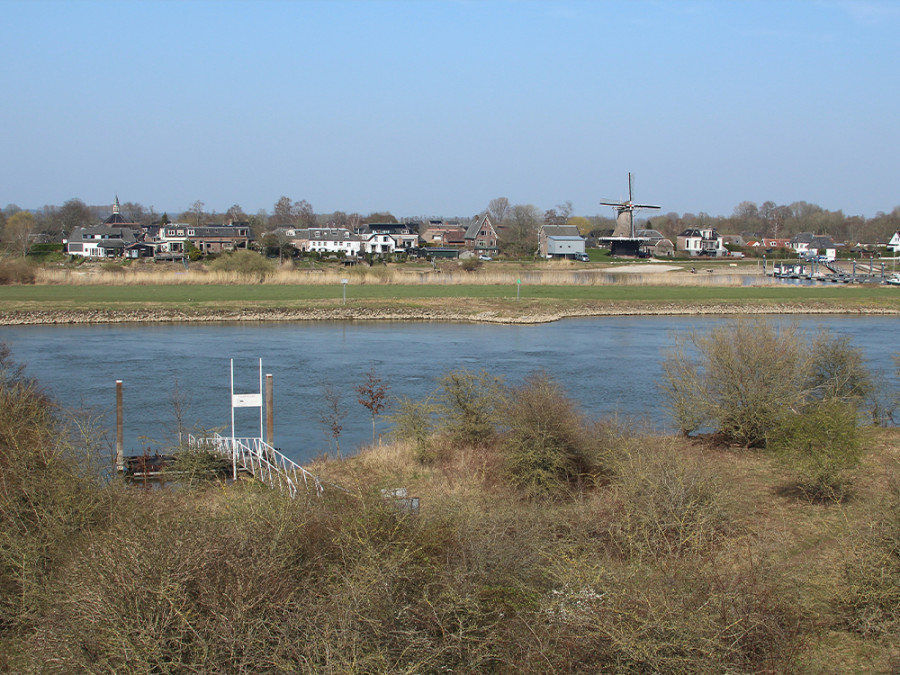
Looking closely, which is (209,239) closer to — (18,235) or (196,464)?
(18,235)

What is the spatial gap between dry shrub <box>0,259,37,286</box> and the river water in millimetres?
23214

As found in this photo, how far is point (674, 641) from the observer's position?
595 cm

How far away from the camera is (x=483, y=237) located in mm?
116375

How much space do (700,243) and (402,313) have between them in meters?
85.1

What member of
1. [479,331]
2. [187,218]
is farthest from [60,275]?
[187,218]

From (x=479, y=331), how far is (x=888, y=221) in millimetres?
122282

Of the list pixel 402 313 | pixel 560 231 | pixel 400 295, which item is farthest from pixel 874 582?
pixel 560 231

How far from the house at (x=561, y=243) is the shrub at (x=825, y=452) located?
293ft

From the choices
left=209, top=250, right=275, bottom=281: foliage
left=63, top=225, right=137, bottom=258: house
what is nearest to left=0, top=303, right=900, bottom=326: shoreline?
left=209, top=250, right=275, bottom=281: foliage

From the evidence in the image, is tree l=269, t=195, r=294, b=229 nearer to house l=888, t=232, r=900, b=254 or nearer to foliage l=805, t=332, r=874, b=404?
house l=888, t=232, r=900, b=254

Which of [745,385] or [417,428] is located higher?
[745,385]

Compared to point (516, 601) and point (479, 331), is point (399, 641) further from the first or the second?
point (479, 331)

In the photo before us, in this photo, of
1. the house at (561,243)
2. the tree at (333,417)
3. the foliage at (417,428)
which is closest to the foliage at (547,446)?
the foliage at (417,428)

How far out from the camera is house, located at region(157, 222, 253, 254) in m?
100
